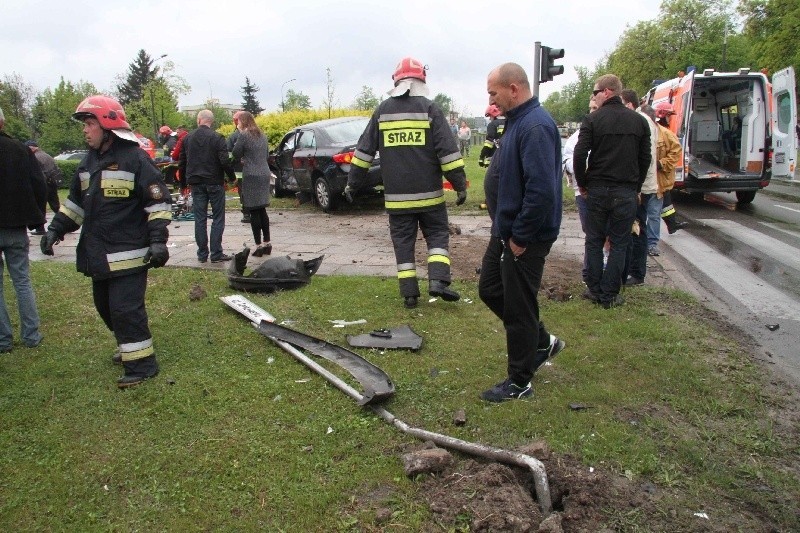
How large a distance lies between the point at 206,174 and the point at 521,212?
18.3 feet

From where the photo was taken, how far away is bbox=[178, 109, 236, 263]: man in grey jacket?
8.03 meters

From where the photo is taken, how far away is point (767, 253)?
8.51m

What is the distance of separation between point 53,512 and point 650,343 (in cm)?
404

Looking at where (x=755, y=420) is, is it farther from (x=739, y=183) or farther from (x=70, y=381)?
(x=739, y=183)

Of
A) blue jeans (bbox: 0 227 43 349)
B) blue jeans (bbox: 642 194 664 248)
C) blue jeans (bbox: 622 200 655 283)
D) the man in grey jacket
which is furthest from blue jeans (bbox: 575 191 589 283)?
blue jeans (bbox: 0 227 43 349)

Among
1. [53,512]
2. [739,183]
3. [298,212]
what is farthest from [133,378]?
[739,183]

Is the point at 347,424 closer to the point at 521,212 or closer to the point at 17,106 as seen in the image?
the point at 521,212

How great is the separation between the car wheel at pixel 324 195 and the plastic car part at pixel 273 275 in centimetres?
589

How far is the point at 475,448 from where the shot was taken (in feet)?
10.2

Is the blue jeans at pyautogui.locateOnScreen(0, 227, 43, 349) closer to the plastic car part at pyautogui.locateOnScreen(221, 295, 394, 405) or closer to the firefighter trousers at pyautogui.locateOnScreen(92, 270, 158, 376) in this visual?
the firefighter trousers at pyautogui.locateOnScreen(92, 270, 158, 376)

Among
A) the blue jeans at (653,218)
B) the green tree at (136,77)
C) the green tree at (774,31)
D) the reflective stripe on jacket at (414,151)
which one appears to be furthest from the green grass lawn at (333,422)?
the green tree at (136,77)

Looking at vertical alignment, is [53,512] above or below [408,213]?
below

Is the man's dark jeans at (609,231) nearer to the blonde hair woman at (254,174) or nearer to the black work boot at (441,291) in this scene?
the black work boot at (441,291)

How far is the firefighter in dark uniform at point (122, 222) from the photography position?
4.39 meters
